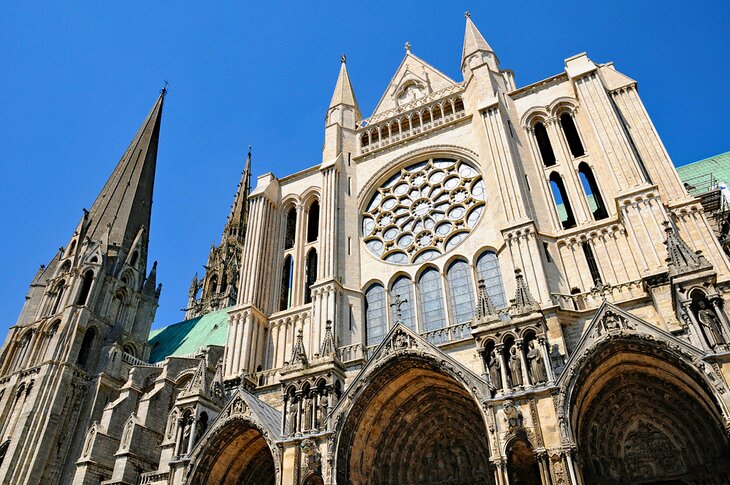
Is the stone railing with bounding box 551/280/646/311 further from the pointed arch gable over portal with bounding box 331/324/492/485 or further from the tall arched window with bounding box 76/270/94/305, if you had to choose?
the tall arched window with bounding box 76/270/94/305

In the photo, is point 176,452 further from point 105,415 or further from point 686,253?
point 686,253

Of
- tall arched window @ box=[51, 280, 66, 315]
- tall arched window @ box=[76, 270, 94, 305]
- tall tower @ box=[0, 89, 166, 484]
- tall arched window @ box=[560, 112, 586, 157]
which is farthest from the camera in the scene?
tall arched window @ box=[76, 270, 94, 305]

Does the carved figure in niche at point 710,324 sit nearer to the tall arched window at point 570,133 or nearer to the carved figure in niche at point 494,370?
the carved figure in niche at point 494,370

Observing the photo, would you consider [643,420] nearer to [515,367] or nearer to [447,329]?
[515,367]

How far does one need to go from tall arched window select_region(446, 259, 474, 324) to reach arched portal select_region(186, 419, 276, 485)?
20.6 feet

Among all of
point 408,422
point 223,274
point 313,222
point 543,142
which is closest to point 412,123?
point 543,142

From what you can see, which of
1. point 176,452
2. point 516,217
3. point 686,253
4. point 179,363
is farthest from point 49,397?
point 686,253

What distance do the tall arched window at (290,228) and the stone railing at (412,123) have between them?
3.77 metres

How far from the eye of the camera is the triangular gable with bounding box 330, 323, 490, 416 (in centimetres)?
1208

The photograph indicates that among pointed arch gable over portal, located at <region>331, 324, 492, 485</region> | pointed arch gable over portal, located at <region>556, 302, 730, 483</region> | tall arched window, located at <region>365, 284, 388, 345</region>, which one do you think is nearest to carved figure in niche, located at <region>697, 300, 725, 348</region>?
pointed arch gable over portal, located at <region>556, 302, 730, 483</region>

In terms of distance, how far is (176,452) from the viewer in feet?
46.2

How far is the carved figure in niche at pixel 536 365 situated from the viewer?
10812 millimetres

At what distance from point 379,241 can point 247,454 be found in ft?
26.0

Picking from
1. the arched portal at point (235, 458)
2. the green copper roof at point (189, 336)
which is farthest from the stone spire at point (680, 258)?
the green copper roof at point (189, 336)
